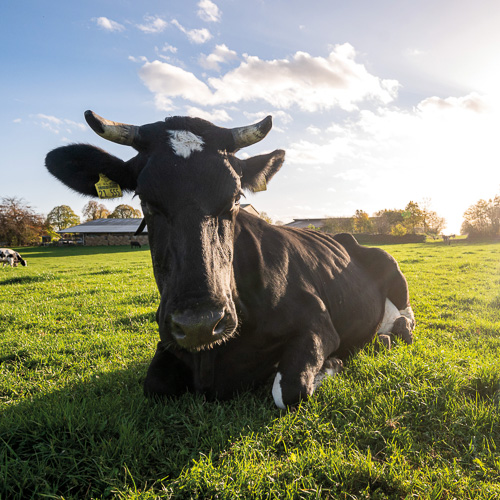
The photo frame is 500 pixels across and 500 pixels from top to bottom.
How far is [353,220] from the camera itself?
95688mm

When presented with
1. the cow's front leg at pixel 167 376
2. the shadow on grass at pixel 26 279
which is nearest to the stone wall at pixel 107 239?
the shadow on grass at pixel 26 279

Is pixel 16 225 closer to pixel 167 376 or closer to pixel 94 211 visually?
pixel 94 211

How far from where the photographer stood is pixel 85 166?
11.0 feet

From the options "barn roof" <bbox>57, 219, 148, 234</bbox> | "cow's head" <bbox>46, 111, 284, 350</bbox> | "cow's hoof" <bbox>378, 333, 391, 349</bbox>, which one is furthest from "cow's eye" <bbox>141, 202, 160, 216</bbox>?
"barn roof" <bbox>57, 219, 148, 234</bbox>

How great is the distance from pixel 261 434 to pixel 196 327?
101 centimetres

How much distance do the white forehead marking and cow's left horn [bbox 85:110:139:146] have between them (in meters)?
0.35

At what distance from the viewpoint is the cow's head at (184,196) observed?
2.25 metres

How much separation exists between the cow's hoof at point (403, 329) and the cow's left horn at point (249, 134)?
10.6 feet

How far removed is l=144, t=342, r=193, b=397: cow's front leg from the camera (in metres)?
3.09

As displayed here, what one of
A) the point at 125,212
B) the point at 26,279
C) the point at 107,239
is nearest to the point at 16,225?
the point at 107,239

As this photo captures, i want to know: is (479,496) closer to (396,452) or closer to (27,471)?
(396,452)

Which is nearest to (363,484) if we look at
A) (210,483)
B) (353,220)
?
(210,483)

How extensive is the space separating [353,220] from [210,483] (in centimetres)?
9826

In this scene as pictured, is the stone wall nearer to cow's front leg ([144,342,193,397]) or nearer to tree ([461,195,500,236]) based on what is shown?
tree ([461,195,500,236])
